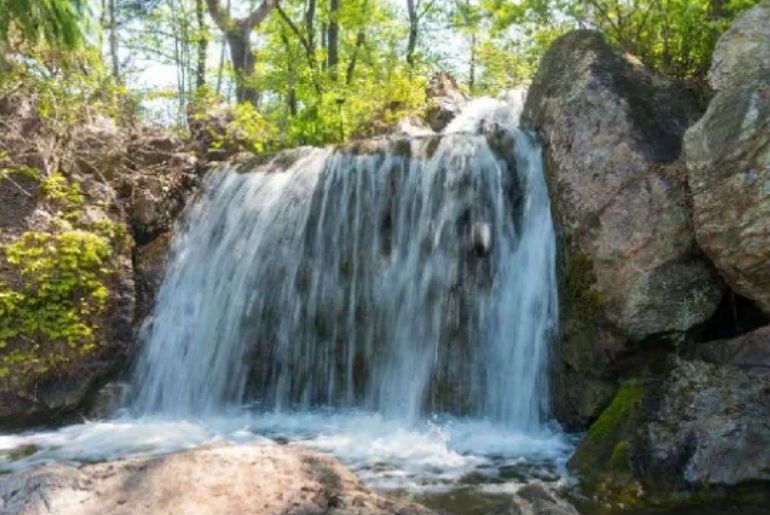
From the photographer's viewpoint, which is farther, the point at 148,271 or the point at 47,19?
the point at 148,271

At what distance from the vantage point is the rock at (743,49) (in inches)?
226

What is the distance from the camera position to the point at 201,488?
306 cm

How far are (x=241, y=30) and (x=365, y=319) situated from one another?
10.4m

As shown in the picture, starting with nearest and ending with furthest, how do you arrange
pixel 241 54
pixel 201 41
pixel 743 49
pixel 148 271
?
pixel 743 49, pixel 148 271, pixel 241 54, pixel 201 41

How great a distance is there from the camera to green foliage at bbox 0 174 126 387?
7406 mm

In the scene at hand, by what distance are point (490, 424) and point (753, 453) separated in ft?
7.75

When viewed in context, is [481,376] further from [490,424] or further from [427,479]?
[427,479]

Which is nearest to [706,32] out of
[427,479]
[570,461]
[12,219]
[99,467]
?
[570,461]

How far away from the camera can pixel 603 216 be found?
5.97 m

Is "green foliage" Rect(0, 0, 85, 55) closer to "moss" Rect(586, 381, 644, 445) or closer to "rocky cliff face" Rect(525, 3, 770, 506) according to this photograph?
"rocky cliff face" Rect(525, 3, 770, 506)

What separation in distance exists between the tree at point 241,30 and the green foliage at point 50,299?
295 inches

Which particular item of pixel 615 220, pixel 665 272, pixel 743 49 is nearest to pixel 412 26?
pixel 743 49

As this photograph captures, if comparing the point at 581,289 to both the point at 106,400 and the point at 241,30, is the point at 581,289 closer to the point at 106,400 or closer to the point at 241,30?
the point at 106,400

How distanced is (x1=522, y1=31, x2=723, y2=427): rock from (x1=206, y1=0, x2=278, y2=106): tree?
376 inches
